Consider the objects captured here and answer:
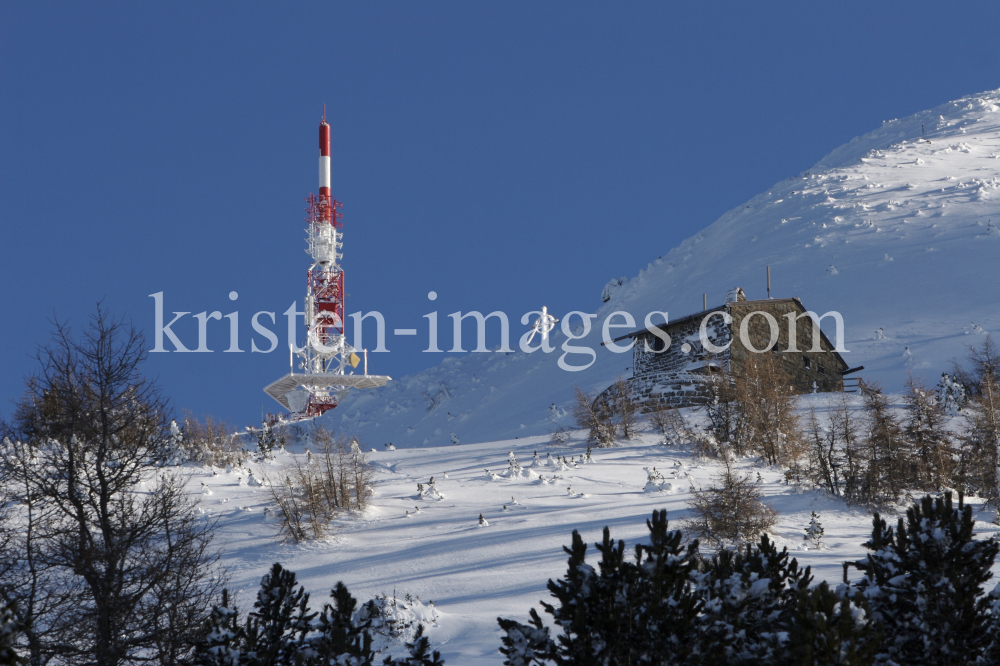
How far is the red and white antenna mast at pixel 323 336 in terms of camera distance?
60375mm

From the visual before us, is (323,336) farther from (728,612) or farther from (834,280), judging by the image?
(728,612)

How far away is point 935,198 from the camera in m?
67.9

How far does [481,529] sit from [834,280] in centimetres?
4317

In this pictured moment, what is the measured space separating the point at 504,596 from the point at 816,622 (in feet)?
33.7

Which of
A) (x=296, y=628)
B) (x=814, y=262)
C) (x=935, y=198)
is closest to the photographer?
(x=296, y=628)

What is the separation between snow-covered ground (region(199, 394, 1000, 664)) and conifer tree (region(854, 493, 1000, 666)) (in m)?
6.36

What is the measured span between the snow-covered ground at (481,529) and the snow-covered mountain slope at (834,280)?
14.7m

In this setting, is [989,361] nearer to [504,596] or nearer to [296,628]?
[504,596]

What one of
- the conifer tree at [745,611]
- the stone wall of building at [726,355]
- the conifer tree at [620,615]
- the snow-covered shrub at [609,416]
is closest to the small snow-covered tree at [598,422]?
the snow-covered shrub at [609,416]

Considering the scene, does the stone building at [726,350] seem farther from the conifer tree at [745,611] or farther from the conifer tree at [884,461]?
the conifer tree at [745,611]

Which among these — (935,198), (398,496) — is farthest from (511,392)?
(935,198)

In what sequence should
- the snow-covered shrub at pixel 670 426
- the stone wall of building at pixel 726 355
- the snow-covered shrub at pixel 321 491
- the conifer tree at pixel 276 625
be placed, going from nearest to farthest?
the conifer tree at pixel 276 625, the snow-covered shrub at pixel 321 491, the snow-covered shrub at pixel 670 426, the stone wall of building at pixel 726 355

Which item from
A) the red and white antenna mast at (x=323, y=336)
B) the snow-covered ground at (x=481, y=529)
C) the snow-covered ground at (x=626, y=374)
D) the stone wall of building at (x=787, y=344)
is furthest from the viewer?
the red and white antenna mast at (x=323, y=336)

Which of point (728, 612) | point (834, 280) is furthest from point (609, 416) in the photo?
point (834, 280)
